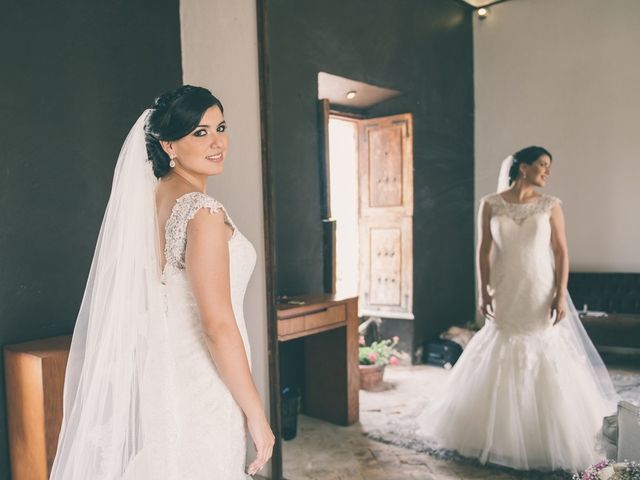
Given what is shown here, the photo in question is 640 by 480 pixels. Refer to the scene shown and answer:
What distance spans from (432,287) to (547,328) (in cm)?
50

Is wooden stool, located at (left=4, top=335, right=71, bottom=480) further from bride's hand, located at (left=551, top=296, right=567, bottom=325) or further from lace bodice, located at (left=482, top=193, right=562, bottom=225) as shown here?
bride's hand, located at (left=551, top=296, right=567, bottom=325)

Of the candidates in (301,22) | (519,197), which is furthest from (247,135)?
(519,197)

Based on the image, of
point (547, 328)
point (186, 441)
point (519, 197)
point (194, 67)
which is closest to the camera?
point (186, 441)

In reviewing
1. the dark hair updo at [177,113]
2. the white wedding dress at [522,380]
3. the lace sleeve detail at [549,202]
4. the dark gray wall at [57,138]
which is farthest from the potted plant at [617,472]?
the dark gray wall at [57,138]

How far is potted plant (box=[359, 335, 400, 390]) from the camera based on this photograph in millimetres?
2582

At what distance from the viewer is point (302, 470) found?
2.74 metres

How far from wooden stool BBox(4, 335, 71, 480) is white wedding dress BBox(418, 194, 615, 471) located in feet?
4.91

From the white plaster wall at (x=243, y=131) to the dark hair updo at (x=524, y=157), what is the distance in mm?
1116

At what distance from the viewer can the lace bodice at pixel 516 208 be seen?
7.38ft

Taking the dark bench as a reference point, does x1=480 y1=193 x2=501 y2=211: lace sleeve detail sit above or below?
above

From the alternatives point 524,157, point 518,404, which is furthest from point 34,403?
point 524,157

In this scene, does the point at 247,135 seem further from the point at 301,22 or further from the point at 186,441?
the point at 186,441

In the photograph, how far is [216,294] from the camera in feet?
5.17

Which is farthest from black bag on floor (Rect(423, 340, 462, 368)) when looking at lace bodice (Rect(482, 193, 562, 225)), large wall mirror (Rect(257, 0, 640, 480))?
lace bodice (Rect(482, 193, 562, 225))
